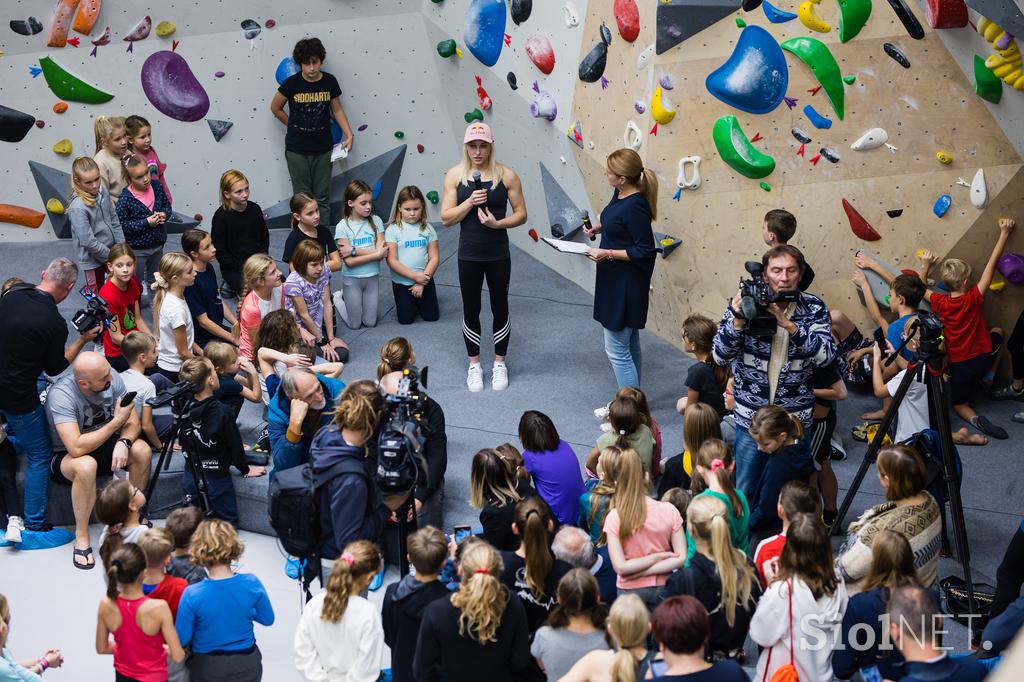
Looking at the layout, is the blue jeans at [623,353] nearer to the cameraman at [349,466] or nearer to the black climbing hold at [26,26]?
the cameraman at [349,466]

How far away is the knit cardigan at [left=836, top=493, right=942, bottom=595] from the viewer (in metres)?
4.64

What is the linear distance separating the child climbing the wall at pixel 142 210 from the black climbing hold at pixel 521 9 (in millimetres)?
2661

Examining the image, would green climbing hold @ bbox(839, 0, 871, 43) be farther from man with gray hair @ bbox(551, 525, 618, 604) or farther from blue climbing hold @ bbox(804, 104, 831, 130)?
man with gray hair @ bbox(551, 525, 618, 604)

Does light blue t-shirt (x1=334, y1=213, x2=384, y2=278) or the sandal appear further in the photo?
light blue t-shirt (x1=334, y1=213, x2=384, y2=278)

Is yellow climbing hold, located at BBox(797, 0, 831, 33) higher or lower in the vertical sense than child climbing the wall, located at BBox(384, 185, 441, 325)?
higher

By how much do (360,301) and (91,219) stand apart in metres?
1.80

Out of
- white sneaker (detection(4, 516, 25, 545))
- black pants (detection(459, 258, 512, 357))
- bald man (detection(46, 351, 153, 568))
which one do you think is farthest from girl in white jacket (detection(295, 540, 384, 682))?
black pants (detection(459, 258, 512, 357))


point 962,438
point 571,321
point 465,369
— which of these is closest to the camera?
point 962,438

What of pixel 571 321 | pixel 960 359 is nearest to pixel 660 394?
pixel 571 321

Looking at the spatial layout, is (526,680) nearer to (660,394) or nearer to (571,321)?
(660,394)

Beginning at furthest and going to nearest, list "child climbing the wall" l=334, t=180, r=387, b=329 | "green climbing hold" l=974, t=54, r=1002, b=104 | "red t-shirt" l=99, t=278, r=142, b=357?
1. "child climbing the wall" l=334, t=180, r=387, b=329
2. "red t-shirt" l=99, t=278, r=142, b=357
3. "green climbing hold" l=974, t=54, r=1002, b=104

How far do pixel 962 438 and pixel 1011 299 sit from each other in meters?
0.87

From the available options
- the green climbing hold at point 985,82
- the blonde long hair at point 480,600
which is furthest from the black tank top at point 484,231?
the blonde long hair at point 480,600

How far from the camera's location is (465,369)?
7.54 metres
